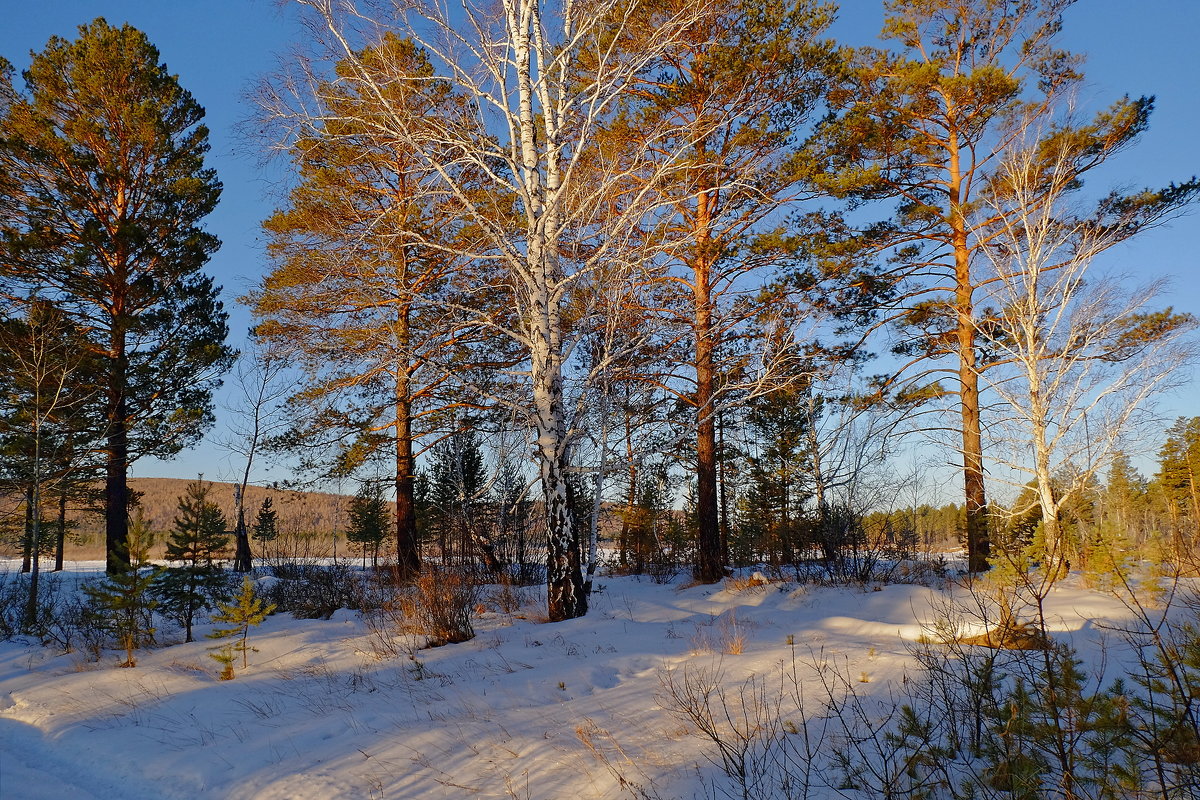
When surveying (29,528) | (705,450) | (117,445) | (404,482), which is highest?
(117,445)

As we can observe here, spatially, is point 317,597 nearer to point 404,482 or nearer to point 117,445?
point 404,482

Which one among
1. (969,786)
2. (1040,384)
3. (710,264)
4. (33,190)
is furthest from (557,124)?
(33,190)

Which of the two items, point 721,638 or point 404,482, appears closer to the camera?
point 721,638

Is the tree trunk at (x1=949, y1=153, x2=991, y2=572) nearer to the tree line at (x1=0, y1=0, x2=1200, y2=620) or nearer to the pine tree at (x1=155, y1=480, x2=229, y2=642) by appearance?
the tree line at (x1=0, y1=0, x2=1200, y2=620)

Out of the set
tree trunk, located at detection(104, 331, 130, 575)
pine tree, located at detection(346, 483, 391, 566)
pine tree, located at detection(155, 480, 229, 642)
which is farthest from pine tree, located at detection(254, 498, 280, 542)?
pine tree, located at detection(155, 480, 229, 642)

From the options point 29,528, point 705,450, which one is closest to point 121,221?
point 29,528

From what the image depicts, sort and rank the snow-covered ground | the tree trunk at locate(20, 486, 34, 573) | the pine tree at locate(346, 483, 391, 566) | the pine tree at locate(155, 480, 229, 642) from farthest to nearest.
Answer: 1. the pine tree at locate(346, 483, 391, 566)
2. the tree trunk at locate(20, 486, 34, 573)
3. the pine tree at locate(155, 480, 229, 642)
4. the snow-covered ground

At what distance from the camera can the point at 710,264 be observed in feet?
41.1

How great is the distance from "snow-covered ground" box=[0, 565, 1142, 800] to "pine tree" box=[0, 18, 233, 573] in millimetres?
9582

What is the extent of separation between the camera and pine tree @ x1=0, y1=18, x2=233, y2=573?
15.0 metres

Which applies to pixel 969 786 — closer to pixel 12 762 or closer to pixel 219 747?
pixel 219 747

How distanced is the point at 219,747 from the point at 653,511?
16.9 meters

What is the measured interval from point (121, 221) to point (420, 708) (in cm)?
1634

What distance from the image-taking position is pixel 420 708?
15.5 feet
